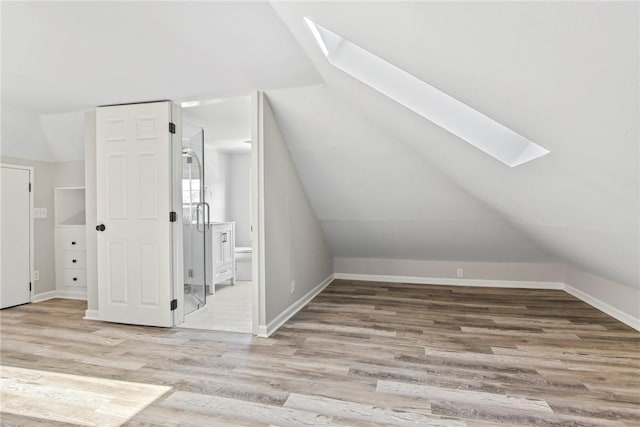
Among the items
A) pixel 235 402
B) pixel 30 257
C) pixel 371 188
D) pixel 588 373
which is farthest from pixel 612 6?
pixel 30 257

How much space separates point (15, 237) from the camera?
4.06m

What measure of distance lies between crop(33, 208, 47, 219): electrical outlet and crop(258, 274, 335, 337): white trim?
346cm

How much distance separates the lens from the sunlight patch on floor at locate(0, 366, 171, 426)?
6.18ft

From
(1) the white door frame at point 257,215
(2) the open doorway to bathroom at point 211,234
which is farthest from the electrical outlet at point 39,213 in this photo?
(1) the white door frame at point 257,215

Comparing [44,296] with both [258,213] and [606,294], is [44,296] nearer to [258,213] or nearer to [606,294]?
[258,213]

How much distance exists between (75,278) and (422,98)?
Result: 479cm

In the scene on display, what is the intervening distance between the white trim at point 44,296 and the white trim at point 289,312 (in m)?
3.31

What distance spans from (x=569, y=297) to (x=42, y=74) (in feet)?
20.2

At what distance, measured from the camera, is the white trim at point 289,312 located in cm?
303

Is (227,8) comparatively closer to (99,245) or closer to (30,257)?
(99,245)

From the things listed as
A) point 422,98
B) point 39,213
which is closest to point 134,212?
point 39,213

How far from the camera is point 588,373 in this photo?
2289mm

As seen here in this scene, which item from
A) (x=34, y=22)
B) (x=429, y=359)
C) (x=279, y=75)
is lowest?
(x=429, y=359)

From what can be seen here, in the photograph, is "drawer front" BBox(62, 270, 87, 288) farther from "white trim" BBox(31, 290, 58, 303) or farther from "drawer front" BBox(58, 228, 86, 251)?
"drawer front" BBox(58, 228, 86, 251)
